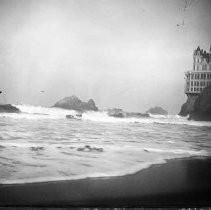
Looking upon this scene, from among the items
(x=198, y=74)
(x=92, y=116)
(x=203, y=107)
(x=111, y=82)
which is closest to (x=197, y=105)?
(x=203, y=107)

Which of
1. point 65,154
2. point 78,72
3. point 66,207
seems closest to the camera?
point 66,207

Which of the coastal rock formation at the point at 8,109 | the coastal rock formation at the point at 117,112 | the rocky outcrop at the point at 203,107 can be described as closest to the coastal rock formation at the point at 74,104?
the coastal rock formation at the point at 117,112

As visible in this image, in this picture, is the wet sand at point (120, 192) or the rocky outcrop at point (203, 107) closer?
the wet sand at point (120, 192)

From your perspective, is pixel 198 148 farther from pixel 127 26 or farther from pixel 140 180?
pixel 127 26

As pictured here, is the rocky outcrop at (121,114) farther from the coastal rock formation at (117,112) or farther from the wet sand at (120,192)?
the wet sand at (120,192)

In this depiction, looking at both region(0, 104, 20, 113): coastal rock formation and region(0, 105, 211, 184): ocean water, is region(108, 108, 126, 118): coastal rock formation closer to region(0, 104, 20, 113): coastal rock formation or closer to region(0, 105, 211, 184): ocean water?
region(0, 105, 211, 184): ocean water

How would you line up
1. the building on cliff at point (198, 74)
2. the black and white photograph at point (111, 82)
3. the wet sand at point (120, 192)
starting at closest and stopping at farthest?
the wet sand at point (120, 192) → the black and white photograph at point (111, 82) → the building on cliff at point (198, 74)

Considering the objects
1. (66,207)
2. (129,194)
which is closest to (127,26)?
(129,194)
